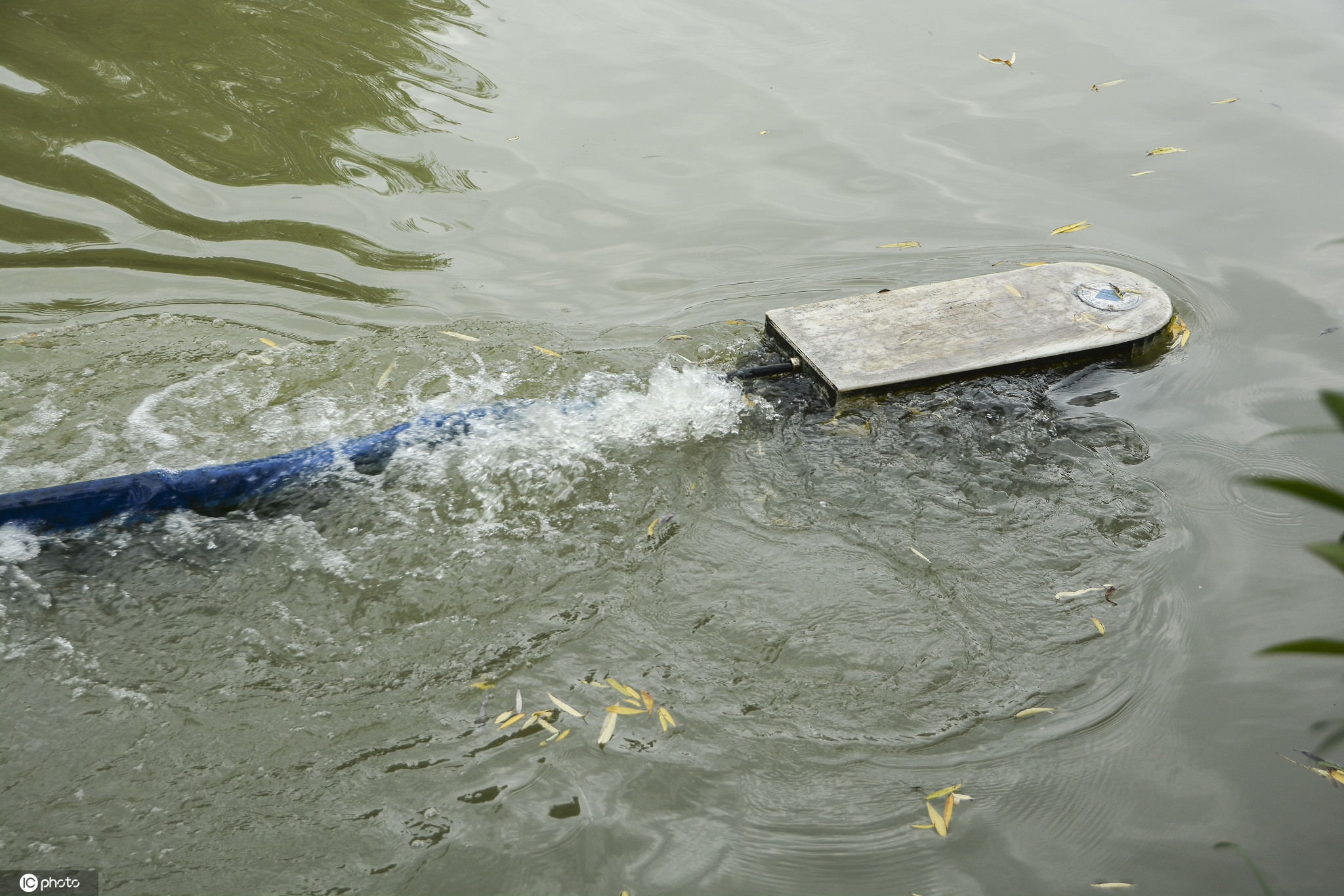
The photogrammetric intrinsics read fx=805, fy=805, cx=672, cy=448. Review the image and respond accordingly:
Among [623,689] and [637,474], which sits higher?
[637,474]

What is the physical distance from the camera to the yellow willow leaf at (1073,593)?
9.65 ft

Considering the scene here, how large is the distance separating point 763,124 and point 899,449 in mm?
3665

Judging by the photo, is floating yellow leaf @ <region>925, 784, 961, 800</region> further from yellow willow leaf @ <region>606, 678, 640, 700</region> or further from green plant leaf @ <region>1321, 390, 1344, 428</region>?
green plant leaf @ <region>1321, 390, 1344, 428</region>

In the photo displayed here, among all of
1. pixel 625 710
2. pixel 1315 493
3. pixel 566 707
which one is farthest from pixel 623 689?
pixel 1315 493

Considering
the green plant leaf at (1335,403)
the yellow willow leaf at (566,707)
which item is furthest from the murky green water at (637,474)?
the green plant leaf at (1335,403)

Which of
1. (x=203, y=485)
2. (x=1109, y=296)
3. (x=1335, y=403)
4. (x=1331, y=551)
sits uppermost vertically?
(x=1335, y=403)

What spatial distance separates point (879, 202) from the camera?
557 centimetres

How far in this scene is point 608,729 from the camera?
246cm

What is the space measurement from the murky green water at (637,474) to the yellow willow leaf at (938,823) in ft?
0.25

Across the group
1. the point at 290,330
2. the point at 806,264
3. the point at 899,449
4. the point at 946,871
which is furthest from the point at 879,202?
the point at 946,871

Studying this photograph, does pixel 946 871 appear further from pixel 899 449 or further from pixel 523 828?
pixel 899 449

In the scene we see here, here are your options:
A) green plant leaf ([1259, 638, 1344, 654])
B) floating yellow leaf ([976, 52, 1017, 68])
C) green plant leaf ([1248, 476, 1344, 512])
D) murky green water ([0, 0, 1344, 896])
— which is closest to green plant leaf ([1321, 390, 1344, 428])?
green plant leaf ([1248, 476, 1344, 512])

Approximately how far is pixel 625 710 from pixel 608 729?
0.08m

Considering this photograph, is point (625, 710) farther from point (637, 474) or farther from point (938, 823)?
point (637, 474)
